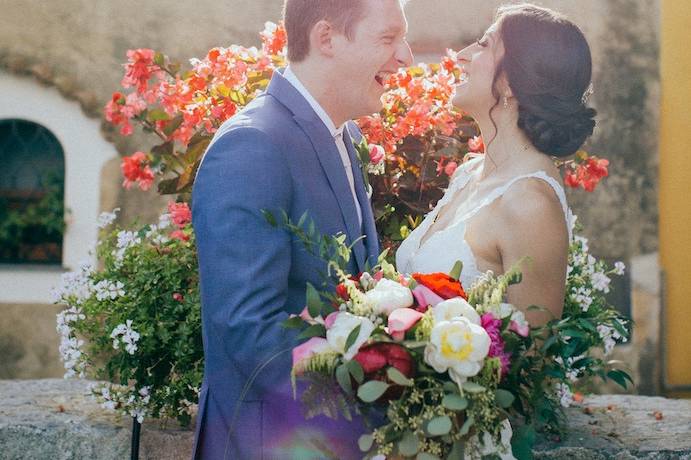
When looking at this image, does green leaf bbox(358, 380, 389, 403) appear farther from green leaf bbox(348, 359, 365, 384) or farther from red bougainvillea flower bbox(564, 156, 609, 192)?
red bougainvillea flower bbox(564, 156, 609, 192)

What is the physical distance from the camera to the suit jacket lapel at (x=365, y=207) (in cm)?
284

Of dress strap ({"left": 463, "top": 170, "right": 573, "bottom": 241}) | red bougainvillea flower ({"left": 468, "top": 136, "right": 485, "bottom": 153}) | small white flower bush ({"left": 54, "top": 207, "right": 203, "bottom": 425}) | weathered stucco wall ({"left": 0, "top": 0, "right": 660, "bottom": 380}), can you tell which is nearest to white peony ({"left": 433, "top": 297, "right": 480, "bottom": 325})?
dress strap ({"left": 463, "top": 170, "right": 573, "bottom": 241})

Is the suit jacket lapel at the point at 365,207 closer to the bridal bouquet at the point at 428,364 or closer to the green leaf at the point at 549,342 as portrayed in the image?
the bridal bouquet at the point at 428,364

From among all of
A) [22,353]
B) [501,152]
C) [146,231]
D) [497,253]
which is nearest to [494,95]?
[501,152]

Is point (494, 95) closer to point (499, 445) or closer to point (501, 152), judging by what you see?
point (501, 152)

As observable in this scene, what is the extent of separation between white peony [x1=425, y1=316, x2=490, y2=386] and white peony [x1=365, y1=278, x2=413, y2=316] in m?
0.10

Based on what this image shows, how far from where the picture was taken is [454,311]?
205 cm

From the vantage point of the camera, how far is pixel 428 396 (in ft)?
6.74

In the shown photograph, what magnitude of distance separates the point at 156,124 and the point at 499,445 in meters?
2.90

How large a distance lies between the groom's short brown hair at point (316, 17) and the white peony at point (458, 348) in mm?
1095

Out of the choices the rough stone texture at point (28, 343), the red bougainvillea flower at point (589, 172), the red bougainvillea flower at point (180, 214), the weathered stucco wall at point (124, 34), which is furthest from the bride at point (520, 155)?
the rough stone texture at point (28, 343)

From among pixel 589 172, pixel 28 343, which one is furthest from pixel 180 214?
pixel 28 343

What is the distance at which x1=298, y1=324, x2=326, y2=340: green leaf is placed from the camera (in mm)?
2076

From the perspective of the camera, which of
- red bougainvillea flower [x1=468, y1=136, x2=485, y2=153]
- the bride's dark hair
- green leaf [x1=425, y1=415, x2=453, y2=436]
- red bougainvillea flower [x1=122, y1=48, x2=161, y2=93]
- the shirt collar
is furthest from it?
red bougainvillea flower [x1=122, y1=48, x2=161, y2=93]
